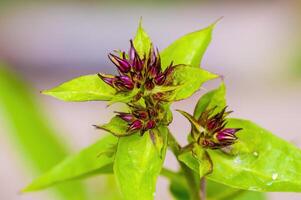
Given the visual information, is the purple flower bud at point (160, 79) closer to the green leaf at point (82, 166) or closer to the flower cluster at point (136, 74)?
the flower cluster at point (136, 74)

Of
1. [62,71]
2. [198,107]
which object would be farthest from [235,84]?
[198,107]

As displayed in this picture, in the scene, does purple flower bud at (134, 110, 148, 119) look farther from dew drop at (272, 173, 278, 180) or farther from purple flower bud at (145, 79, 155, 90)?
dew drop at (272, 173, 278, 180)

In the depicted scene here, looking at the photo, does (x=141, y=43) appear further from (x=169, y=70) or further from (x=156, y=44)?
(x=156, y=44)

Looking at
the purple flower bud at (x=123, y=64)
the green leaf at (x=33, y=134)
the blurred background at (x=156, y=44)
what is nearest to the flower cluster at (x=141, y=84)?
the purple flower bud at (x=123, y=64)

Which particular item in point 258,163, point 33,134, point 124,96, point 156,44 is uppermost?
point 124,96

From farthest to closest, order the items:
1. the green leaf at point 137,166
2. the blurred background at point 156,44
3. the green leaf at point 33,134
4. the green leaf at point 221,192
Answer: the blurred background at point 156,44, the green leaf at point 33,134, the green leaf at point 221,192, the green leaf at point 137,166

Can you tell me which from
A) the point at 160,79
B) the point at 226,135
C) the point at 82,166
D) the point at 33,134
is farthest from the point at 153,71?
the point at 33,134

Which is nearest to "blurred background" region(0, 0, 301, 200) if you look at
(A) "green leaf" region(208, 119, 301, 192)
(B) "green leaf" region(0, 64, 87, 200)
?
(B) "green leaf" region(0, 64, 87, 200)
